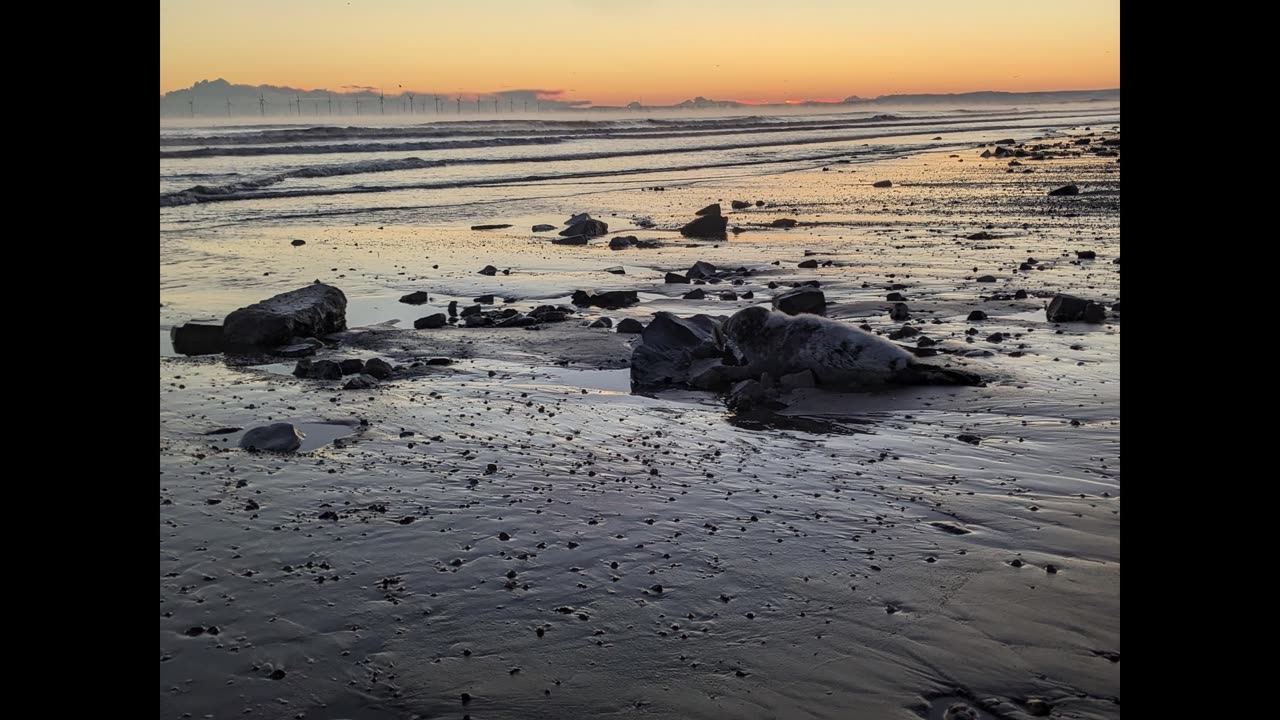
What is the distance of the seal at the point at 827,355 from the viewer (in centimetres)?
728

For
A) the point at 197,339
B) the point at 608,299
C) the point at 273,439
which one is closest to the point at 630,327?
the point at 608,299

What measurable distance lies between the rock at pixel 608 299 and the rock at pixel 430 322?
5.28 ft

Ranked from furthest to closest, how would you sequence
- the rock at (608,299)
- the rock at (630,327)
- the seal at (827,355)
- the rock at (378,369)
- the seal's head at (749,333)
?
the rock at (608,299) < the rock at (630,327) < the rock at (378,369) < the seal's head at (749,333) < the seal at (827,355)

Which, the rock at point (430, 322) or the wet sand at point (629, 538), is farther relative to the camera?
the rock at point (430, 322)

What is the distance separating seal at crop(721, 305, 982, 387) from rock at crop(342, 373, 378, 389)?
2776 millimetres

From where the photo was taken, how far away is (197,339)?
29.1ft

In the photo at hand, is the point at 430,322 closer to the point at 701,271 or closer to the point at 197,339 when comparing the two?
the point at 197,339

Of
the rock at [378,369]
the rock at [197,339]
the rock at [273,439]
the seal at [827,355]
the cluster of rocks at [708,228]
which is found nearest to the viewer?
the rock at [273,439]

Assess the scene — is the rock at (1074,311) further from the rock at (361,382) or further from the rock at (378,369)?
the rock at (361,382)

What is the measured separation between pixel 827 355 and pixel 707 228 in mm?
9740

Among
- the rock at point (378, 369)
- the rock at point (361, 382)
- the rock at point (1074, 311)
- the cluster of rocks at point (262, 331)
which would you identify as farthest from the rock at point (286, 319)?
the rock at point (1074, 311)
